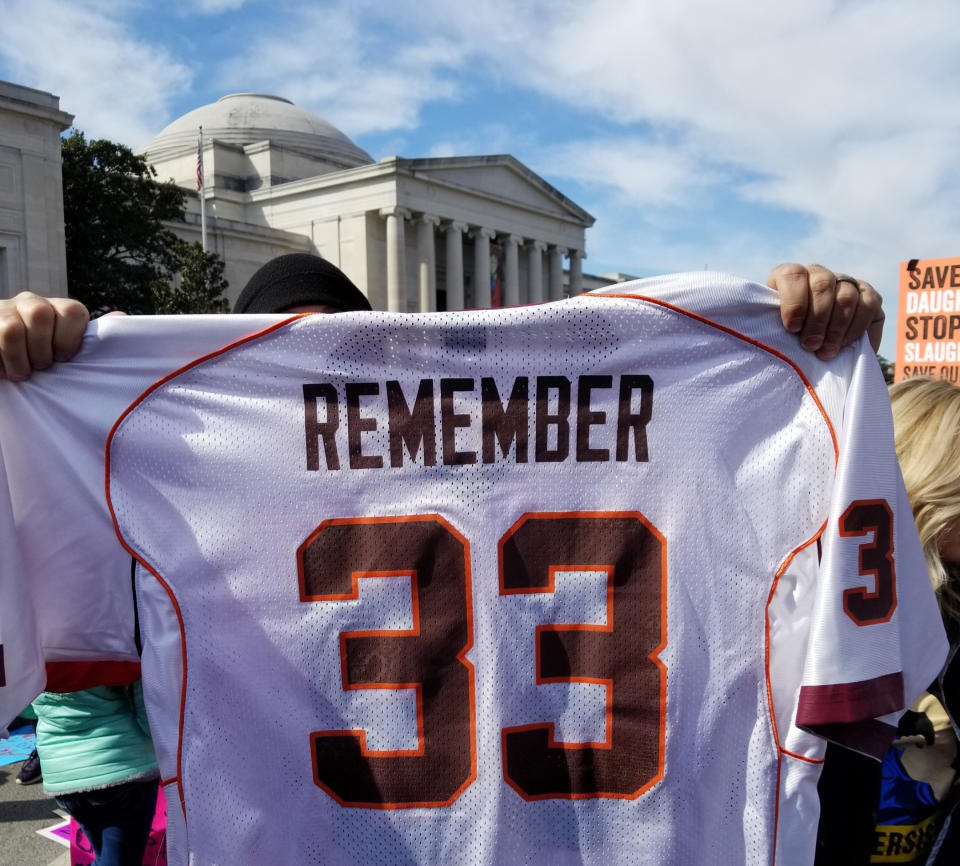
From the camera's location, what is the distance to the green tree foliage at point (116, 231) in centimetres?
2823

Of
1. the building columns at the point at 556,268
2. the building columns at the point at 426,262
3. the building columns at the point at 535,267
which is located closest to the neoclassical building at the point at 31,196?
the building columns at the point at 426,262

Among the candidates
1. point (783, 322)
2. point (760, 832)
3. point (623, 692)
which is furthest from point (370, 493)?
point (760, 832)

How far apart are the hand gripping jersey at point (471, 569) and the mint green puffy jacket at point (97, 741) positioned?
0.32 m

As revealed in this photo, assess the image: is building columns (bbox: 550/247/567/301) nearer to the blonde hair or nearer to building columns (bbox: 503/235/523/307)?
building columns (bbox: 503/235/523/307)

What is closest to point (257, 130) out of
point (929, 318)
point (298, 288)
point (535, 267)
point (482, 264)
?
point (482, 264)

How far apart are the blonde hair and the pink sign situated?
2148 millimetres

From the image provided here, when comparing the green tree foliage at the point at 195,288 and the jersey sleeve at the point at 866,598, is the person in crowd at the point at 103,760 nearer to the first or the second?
the jersey sleeve at the point at 866,598

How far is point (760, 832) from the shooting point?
1801 millimetres

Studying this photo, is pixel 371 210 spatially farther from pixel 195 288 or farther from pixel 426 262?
pixel 195 288

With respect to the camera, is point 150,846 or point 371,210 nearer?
point 150,846

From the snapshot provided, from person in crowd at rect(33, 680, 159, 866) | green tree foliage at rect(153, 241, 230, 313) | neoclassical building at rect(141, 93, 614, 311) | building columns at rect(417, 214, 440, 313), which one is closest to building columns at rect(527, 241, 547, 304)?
neoclassical building at rect(141, 93, 614, 311)

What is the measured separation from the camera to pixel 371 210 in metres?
43.7

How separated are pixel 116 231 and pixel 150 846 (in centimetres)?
2968

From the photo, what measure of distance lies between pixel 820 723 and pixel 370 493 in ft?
3.32
